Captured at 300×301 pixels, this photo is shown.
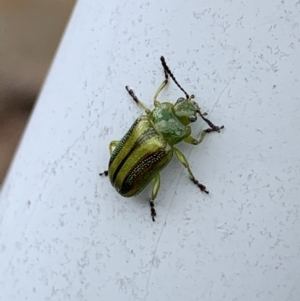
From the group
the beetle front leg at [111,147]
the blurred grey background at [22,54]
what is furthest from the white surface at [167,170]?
the blurred grey background at [22,54]

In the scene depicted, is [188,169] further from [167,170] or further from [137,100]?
[137,100]

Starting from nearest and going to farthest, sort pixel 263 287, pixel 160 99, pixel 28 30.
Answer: pixel 263 287 → pixel 160 99 → pixel 28 30

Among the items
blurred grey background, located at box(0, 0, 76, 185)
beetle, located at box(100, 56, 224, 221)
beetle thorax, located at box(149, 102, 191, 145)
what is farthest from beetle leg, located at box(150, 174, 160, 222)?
blurred grey background, located at box(0, 0, 76, 185)

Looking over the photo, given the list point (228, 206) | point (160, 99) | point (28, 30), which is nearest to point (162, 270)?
point (228, 206)

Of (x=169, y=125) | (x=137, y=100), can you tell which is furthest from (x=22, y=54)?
(x=169, y=125)

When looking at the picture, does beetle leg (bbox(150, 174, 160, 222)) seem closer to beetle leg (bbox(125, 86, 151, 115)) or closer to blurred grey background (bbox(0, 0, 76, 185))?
beetle leg (bbox(125, 86, 151, 115))

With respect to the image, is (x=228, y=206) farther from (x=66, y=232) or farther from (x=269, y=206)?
(x=66, y=232)

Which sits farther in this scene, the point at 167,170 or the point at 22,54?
the point at 22,54
